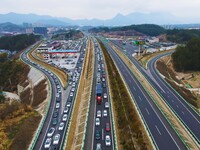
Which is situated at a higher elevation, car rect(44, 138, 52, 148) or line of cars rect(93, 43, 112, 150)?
line of cars rect(93, 43, 112, 150)

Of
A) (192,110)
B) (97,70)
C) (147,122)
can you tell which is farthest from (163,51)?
(147,122)

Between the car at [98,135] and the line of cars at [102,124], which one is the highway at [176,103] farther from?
the car at [98,135]

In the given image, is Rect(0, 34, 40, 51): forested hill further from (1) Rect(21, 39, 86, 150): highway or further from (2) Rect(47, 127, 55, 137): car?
(2) Rect(47, 127, 55, 137): car

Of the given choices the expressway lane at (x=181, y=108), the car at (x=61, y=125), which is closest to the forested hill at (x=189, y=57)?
the expressway lane at (x=181, y=108)

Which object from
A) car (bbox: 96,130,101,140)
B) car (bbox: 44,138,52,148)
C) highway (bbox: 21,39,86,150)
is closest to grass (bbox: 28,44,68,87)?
highway (bbox: 21,39,86,150)

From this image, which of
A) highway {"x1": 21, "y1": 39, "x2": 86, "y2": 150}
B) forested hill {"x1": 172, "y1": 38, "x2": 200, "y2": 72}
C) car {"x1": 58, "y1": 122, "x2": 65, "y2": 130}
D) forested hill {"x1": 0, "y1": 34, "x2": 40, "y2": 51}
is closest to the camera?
highway {"x1": 21, "y1": 39, "x2": 86, "y2": 150}

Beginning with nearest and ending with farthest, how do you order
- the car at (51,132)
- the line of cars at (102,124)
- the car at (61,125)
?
the line of cars at (102,124) < the car at (51,132) < the car at (61,125)

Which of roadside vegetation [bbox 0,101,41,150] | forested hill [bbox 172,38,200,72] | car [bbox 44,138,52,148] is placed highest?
forested hill [bbox 172,38,200,72]
